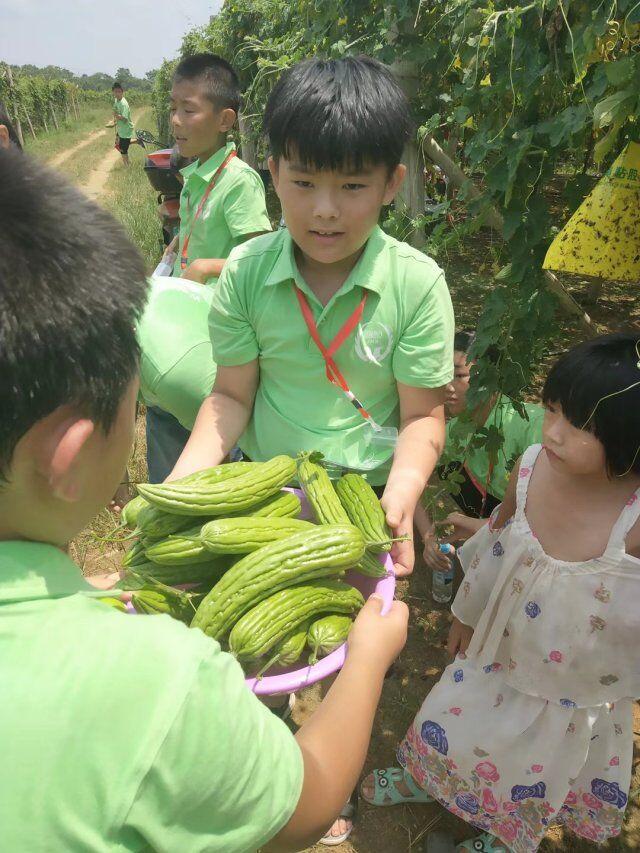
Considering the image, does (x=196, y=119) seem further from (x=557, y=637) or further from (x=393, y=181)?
(x=557, y=637)

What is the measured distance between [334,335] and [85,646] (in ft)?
4.30

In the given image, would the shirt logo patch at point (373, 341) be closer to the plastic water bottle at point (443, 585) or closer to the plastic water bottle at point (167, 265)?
the plastic water bottle at point (443, 585)

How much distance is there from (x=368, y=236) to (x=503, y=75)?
31.6 inches

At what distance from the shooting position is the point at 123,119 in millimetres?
18156

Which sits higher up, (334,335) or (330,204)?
(330,204)

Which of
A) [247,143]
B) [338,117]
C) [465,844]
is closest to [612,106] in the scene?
[338,117]

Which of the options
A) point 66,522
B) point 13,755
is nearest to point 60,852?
point 13,755

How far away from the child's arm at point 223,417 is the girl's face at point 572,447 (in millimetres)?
989

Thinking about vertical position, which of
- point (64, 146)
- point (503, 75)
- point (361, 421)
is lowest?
point (361, 421)

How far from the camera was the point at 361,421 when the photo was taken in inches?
75.9

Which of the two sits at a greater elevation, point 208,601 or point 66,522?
point 66,522

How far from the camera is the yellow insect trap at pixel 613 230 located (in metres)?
1.84

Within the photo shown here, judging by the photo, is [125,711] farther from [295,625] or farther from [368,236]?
[368,236]

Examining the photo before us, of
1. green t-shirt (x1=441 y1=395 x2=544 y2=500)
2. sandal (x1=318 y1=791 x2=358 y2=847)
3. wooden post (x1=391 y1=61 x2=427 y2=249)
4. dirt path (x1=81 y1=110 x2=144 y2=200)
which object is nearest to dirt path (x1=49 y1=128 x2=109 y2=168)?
dirt path (x1=81 y1=110 x2=144 y2=200)
